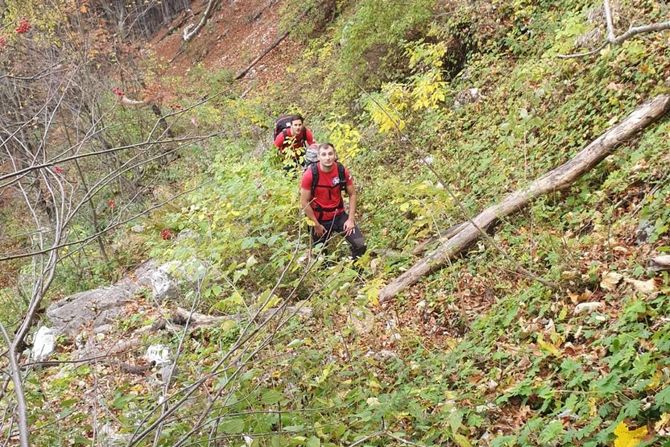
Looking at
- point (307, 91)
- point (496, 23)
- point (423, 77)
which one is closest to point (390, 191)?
point (423, 77)

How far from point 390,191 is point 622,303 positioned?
3873 millimetres

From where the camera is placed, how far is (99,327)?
21.6ft

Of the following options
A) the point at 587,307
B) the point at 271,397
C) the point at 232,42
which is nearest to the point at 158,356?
the point at 271,397

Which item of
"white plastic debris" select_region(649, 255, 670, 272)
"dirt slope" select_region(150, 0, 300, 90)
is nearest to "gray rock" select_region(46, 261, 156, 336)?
"white plastic debris" select_region(649, 255, 670, 272)

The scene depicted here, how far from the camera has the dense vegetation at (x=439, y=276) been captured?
9.12 ft

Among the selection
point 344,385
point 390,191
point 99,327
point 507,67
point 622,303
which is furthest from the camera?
point 507,67

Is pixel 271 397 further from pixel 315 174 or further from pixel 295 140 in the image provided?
pixel 295 140

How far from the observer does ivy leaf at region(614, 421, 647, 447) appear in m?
2.38

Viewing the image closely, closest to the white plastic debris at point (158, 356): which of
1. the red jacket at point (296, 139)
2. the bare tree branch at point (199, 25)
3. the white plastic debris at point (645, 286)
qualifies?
the red jacket at point (296, 139)

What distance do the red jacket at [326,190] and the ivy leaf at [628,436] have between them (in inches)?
139

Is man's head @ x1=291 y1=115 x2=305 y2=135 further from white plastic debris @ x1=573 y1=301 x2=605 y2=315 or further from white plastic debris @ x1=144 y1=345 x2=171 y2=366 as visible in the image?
white plastic debris @ x1=573 y1=301 x2=605 y2=315

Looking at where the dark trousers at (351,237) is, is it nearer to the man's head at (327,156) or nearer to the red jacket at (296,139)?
the man's head at (327,156)

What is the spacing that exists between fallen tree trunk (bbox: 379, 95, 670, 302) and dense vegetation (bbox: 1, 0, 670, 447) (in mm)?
99

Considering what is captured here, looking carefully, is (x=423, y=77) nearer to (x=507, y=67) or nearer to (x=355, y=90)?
(x=507, y=67)
